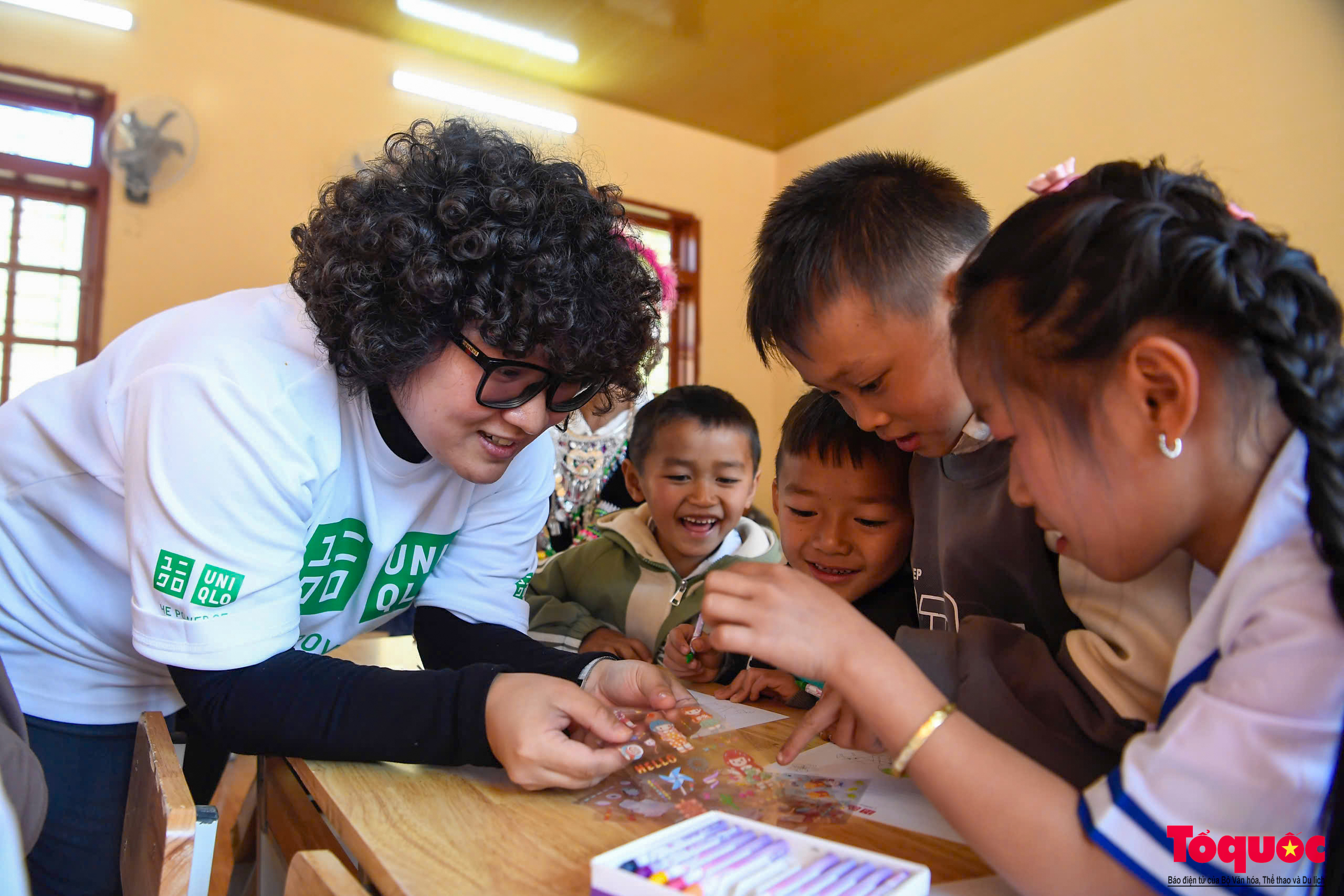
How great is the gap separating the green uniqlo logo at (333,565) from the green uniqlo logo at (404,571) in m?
0.04

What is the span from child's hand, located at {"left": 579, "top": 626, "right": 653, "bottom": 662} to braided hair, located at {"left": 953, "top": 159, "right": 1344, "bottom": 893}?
1.24 m

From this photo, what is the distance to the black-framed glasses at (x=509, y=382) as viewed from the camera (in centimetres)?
117

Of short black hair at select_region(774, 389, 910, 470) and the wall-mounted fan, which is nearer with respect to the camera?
short black hair at select_region(774, 389, 910, 470)

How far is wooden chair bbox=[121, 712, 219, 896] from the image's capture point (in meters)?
0.80

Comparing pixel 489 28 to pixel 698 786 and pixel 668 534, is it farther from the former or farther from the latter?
pixel 698 786

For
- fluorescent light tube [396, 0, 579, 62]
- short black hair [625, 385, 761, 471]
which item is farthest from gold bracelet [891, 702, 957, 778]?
fluorescent light tube [396, 0, 579, 62]

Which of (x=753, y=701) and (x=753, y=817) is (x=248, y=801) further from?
(x=753, y=817)

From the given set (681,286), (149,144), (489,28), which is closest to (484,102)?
(489,28)

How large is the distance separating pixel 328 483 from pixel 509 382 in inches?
11.0

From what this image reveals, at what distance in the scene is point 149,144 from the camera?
15.5ft

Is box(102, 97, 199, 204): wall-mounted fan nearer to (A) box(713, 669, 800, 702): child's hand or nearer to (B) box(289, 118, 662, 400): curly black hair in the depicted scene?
(B) box(289, 118, 662, 400): curly black hair

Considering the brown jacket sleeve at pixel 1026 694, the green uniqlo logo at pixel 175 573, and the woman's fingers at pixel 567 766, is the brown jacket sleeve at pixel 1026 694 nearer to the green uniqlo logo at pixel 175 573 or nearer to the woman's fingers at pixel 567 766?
the woman's fingers at pixel 567 766

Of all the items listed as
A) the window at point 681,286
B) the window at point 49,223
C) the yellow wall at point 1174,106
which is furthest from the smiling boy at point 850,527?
the window at point 681,286

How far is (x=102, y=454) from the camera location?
121 centimetres
